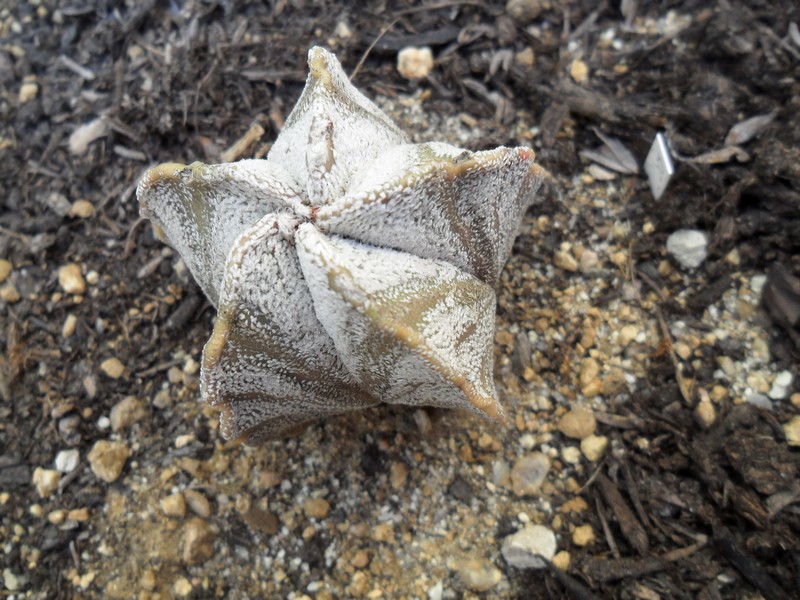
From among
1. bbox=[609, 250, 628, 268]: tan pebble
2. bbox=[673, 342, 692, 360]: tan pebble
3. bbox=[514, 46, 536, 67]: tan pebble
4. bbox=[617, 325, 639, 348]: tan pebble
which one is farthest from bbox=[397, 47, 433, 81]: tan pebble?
bbox=[673, 342, 692, 360]: tan pebble

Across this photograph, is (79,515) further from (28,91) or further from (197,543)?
(28,91)

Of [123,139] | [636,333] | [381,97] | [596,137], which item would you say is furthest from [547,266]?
[123,139]

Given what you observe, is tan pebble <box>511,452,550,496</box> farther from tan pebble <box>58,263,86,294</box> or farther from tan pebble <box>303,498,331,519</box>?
tan pebble <box>58,263,86,294</box>

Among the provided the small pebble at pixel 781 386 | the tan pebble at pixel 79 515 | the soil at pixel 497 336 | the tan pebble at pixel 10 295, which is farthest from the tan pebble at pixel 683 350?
the tan pebble at pixel 10 295

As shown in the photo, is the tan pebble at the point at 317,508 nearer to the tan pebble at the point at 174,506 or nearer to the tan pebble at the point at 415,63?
the tan pebble at the point at 174,506

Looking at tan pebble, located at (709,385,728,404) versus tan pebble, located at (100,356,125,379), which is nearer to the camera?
tan pebble, located at (709,385,728,404)

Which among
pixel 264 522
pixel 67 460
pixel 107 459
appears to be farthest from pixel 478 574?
pixel 67 460
